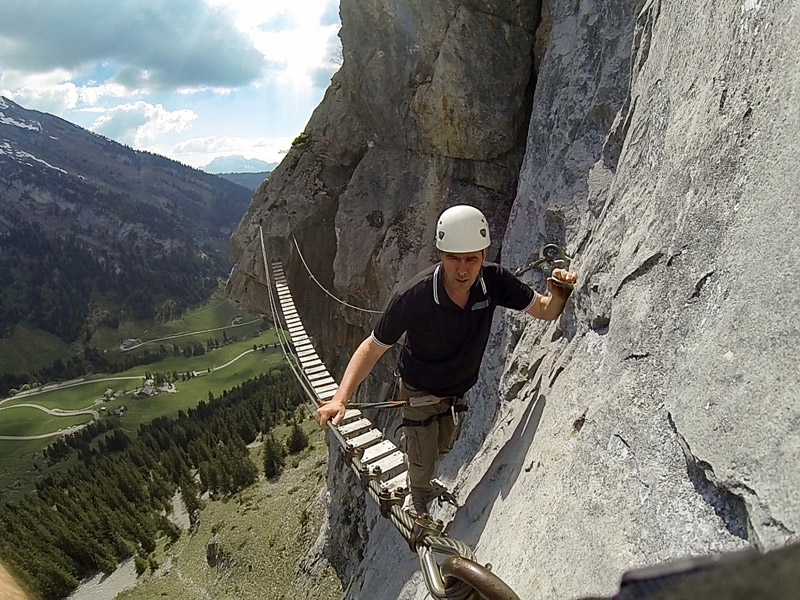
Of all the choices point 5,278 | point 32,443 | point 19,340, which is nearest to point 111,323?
point 19,340

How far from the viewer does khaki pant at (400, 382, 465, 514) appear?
20.9 ft

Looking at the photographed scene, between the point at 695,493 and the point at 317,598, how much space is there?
20.6 meters

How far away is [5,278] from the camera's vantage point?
187250 millimetres

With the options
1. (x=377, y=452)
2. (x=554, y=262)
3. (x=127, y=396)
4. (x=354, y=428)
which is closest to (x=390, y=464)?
(x=377, y=452)

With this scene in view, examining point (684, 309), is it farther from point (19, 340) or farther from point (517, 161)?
point (19, 340)

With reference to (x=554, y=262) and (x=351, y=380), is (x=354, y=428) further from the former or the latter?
(x=554, y=262)

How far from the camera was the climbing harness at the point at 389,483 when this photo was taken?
10.6ft

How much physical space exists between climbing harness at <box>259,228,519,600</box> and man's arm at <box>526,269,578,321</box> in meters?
2.41

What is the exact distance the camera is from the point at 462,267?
4980 millimetres

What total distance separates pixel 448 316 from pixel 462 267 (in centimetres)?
61

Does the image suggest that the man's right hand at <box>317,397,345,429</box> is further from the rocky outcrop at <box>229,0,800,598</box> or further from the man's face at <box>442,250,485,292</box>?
the rocky outcrop at <box>229,0,800,598</box>

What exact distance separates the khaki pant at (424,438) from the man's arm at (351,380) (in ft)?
3.22

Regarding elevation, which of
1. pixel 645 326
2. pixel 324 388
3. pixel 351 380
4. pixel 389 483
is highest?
pixel 645 326

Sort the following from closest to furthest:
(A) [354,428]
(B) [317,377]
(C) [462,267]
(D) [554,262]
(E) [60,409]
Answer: (C) [462,267], (D) [554,262], (A) [354,428], (B) [317,377], (E) [60,409]
